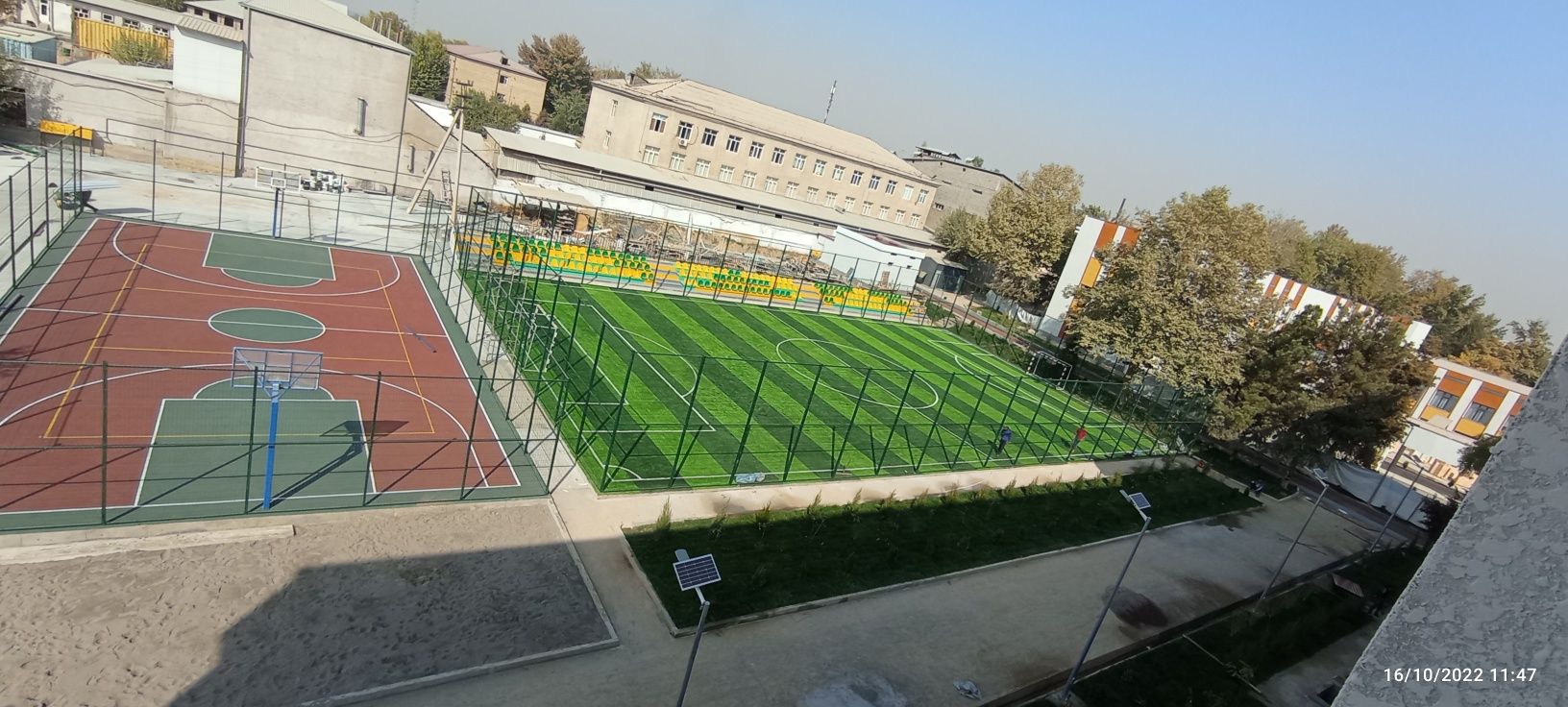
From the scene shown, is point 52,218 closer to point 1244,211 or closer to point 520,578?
point 520,578

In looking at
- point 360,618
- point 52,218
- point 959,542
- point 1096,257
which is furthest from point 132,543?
point 1096,257

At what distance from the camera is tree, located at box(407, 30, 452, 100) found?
78562 millimetres

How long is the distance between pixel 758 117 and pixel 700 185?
13.0 meters

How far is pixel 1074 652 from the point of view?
48.0 feet

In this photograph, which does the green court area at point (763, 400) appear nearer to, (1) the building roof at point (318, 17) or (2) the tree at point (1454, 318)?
(1) the building roof at point (318, 17)

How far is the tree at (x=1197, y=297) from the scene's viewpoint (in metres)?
30.1

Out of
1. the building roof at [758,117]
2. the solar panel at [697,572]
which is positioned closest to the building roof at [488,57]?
the building roof at [758,117]

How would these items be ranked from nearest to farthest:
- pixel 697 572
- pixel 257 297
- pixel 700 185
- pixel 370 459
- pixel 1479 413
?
pixel 697 572 → pixel 370 459 → pixel 257 297 → pixel 1479 413 → pixel 700 185

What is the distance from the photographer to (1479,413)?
39500 mm

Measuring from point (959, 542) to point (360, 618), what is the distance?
12.5 m

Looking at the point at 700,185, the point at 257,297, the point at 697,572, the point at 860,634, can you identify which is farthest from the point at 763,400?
the point at 700,185

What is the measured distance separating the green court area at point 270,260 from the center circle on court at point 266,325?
2915 millimetres

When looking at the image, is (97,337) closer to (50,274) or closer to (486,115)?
(50,274)

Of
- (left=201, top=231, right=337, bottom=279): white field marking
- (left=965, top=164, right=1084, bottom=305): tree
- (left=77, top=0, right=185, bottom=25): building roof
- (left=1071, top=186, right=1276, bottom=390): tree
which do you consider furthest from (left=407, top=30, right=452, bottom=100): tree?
(left=1071, top=186, right=1276, bottom=390): tree
